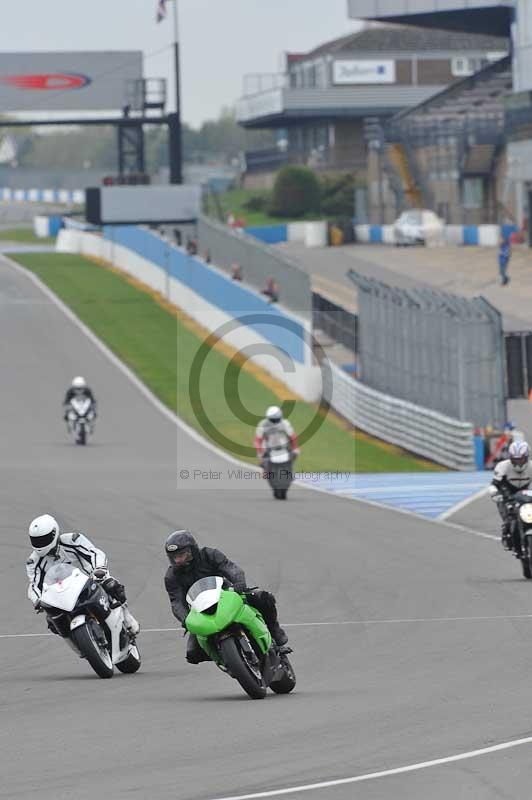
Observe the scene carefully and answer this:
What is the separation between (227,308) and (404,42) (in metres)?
71.5

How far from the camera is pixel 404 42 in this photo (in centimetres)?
11625

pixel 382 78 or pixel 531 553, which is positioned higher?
pixel 382 78

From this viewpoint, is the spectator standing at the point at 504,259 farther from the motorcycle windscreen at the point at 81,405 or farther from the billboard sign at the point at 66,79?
the billboard sign at the point at 66,79

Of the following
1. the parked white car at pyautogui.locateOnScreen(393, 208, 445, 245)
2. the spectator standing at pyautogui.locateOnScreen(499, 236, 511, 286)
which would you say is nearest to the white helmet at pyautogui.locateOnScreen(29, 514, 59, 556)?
the spectator standing at pyautogui.locateOnScreen(499, 236, 511, 286)

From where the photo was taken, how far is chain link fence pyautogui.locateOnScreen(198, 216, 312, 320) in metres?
44.5

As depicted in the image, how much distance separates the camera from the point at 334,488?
93.9ft

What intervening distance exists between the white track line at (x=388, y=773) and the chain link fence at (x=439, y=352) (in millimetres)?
24606

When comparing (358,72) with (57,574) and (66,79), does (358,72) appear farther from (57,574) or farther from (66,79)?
(57,574)

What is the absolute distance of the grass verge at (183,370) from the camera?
115 feet

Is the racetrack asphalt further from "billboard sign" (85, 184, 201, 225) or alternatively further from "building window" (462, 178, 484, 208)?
"building window" (462, 178, 484, 208)

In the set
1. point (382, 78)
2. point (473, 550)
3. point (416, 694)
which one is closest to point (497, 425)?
point (473, 550)

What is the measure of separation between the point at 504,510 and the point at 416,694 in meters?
7.76

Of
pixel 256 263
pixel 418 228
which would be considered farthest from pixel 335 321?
pixel 418 228

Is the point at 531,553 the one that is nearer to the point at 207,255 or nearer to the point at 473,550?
the point at 473,550
